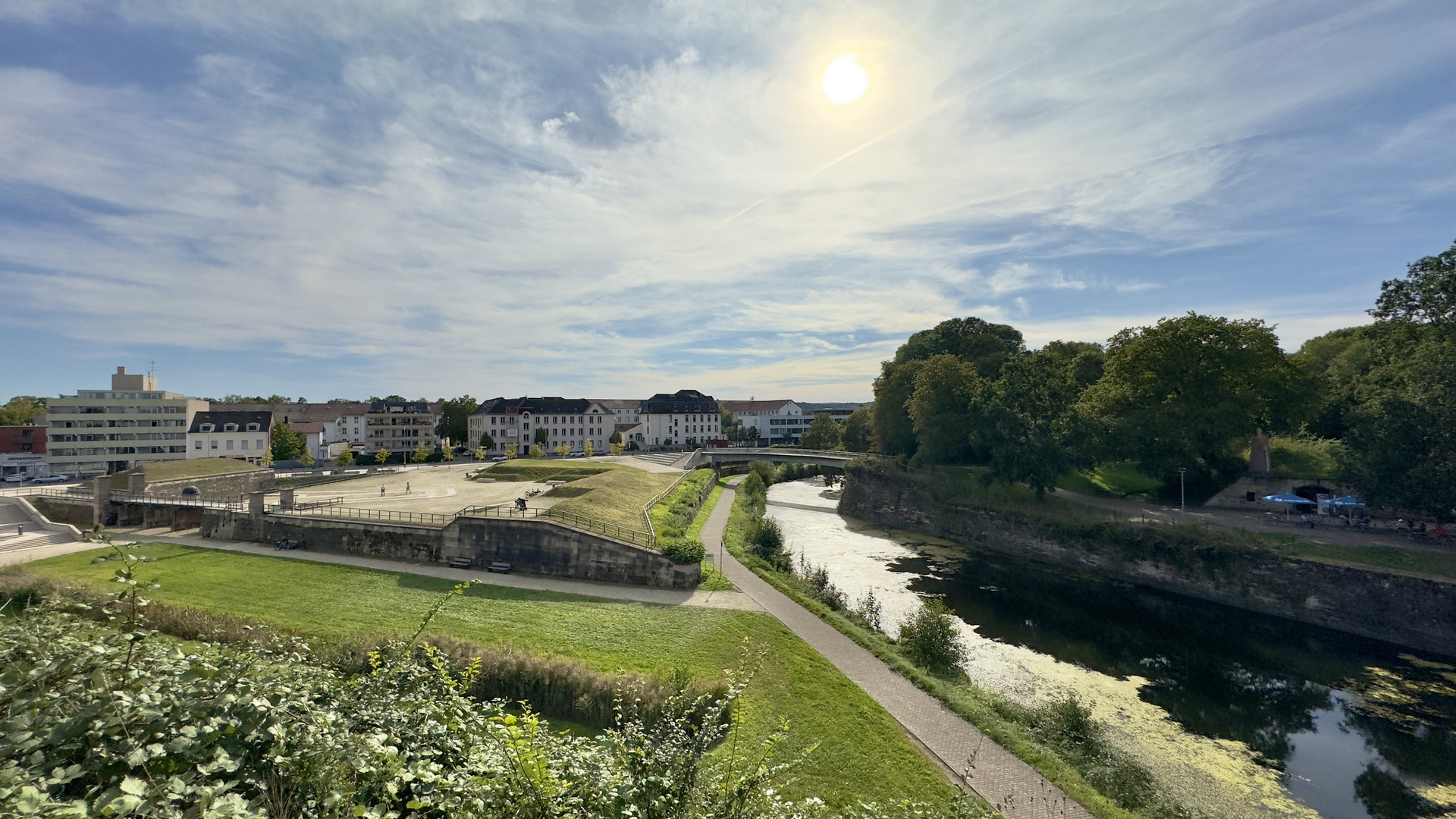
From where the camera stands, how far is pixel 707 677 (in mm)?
16219

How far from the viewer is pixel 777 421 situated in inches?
5054

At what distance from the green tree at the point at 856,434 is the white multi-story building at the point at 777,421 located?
36.5 metres

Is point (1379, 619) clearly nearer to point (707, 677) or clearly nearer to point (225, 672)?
point (707, 677)

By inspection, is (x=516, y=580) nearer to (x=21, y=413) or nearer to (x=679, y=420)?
(x=679, y=420)

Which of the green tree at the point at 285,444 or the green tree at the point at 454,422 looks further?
the green tree at the point at 454,422

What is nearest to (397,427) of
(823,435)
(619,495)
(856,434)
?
(823,435)

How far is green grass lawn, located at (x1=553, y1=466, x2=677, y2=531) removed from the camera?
3194 cm

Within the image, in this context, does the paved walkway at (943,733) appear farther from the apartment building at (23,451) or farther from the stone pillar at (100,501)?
the apartment building at (23,451)

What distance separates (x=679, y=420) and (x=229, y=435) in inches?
2410

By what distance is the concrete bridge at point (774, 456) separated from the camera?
68.5 metres

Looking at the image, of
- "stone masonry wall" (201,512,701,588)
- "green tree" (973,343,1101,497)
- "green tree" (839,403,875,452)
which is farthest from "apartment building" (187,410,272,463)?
"green tree" (973,343,1101,497)

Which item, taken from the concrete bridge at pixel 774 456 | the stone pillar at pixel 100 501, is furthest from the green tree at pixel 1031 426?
the stone pillar at pixel 100 501

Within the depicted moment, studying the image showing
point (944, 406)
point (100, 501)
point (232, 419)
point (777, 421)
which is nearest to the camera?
point (100, 501)

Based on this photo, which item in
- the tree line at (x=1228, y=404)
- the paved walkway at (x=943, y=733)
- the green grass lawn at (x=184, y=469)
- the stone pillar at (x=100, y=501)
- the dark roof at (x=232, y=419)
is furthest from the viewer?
the dark roof at (x=232, y=419)
